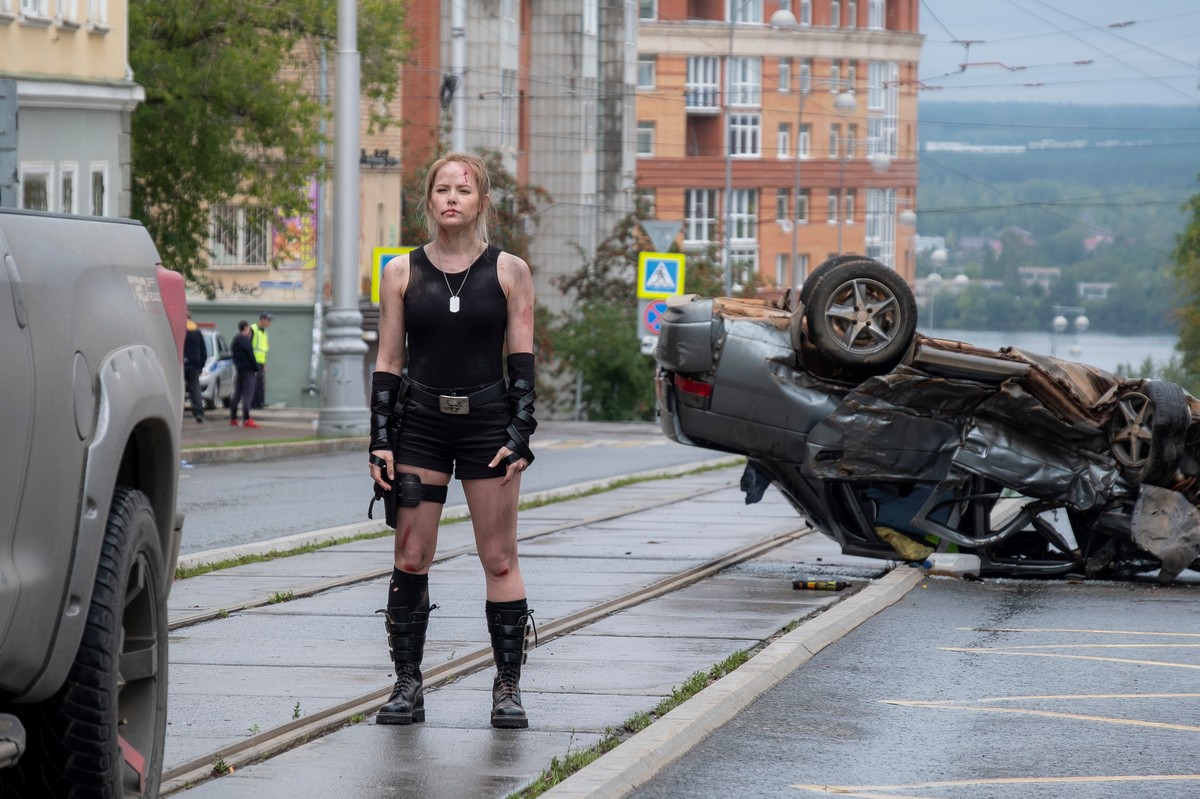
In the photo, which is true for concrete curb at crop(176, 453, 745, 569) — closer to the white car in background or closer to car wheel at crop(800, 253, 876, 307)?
car wheel at crop(800, 253, 876, 307)

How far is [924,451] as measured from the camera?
1233 centimetres

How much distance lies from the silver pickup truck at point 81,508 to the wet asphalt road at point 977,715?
5.93ft

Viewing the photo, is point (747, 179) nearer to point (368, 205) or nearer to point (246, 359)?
point (368, 205)

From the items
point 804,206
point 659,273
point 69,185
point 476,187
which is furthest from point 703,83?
point 476,187

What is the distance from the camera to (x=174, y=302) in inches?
229

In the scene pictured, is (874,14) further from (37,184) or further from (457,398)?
(457,398)

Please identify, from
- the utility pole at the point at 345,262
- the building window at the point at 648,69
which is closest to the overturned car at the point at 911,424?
the utility pole at the point at 345,262

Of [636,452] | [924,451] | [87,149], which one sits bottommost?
[636,452]

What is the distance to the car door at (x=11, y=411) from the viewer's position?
4.26 m

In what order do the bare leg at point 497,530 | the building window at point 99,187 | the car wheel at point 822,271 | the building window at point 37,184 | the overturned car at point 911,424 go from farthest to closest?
the building window at point 99,187 → the building window at point 37,184 → the car wheel at point 822,271 → the overturned car at point 911,424 → the bare leg at point 497,530

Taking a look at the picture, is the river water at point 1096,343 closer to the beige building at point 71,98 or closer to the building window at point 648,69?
the building window at point 648,69

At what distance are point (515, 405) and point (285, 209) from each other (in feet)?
91.0

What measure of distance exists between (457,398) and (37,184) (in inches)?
970

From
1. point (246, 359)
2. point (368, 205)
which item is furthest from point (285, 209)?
point (368, 205)
